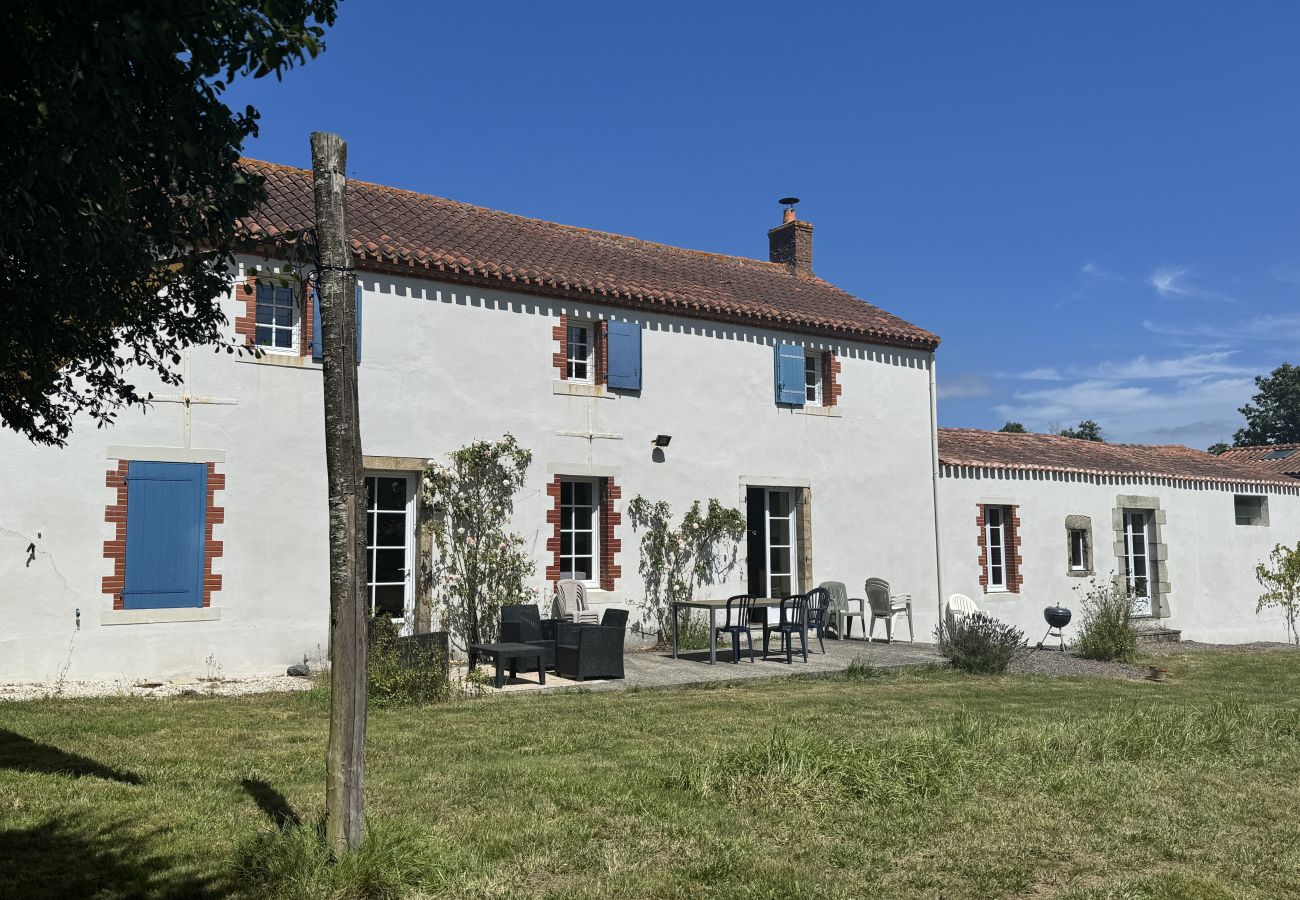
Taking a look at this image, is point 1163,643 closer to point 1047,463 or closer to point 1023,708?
point 1047,463

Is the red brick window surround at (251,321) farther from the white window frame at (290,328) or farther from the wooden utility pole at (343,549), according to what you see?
the wooden utility pole at (343,549)

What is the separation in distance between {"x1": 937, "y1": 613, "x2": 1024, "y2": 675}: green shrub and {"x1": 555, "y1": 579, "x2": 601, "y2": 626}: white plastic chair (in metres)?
4.36

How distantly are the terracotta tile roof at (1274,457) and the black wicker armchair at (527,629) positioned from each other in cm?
1893

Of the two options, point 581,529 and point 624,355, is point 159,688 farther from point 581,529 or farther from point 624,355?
point 624,355

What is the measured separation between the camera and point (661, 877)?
14.8ft

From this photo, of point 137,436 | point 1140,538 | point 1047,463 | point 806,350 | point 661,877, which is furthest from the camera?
point 1140,538

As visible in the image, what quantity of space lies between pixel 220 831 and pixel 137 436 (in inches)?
263

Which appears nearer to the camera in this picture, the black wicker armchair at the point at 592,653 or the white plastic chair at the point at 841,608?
the black wicker armchair at the point at 592,653

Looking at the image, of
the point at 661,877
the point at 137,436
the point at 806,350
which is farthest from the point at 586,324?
the point at 661,877

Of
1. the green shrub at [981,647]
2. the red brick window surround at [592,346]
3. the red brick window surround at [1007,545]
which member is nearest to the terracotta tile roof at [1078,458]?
the red brick window surround at [1007,545]

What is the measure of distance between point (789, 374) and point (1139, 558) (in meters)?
8.28

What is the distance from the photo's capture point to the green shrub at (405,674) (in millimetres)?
9141

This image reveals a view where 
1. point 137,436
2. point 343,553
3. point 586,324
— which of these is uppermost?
point 586,324

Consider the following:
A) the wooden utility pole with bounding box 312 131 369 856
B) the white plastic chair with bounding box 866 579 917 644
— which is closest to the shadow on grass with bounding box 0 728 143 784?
the wooden utility pole with bounding box 312 131 369 856
